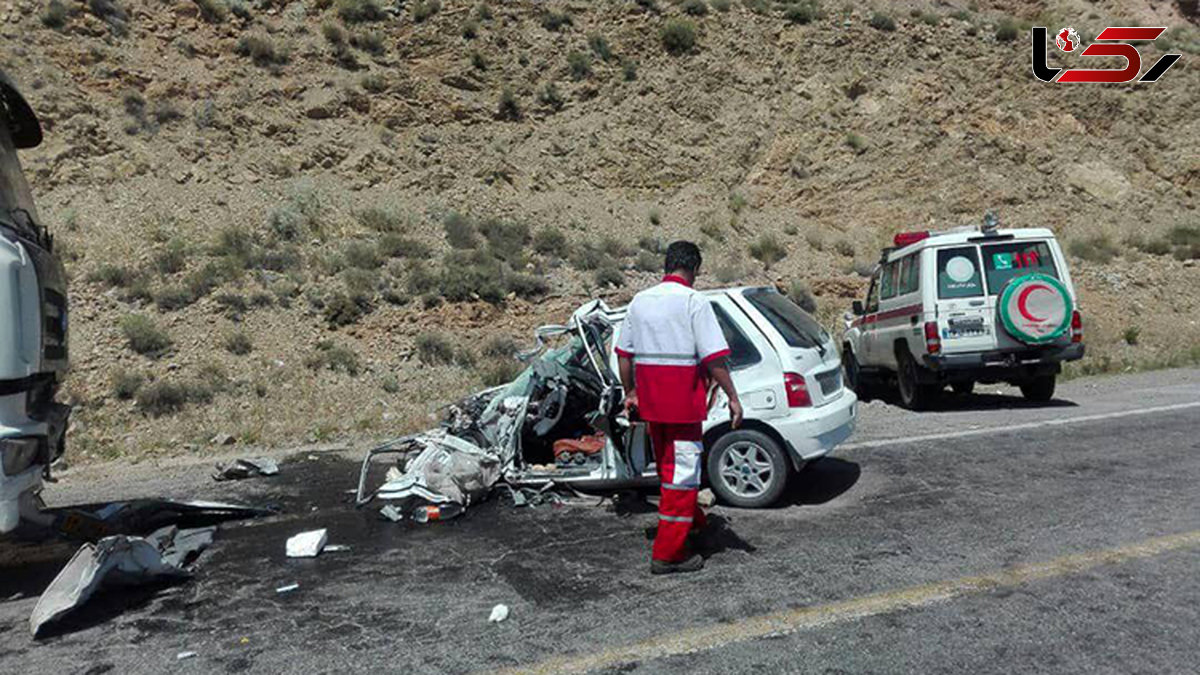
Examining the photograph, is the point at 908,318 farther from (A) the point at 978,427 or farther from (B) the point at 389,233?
(B) the point at 389,233

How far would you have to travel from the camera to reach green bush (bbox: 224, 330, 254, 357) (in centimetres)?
1470

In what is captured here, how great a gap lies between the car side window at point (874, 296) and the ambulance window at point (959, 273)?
6.66 feet

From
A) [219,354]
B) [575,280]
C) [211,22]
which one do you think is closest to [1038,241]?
[575,280]

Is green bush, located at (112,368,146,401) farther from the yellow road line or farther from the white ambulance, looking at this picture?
the yellow road line

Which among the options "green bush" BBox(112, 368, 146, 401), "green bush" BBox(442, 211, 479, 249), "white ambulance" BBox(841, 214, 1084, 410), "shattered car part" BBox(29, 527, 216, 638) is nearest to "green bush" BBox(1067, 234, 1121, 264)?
"white ambulance" BBox(841, 214, 1084, 410)

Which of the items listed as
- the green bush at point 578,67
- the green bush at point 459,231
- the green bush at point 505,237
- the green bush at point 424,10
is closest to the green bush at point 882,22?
the green bush at point 578,67

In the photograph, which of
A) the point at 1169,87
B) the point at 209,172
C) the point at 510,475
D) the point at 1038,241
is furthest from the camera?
the point at 1169,87

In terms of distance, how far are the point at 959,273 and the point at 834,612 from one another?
7744 mm

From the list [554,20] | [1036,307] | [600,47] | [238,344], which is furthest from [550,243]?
[1036,307]

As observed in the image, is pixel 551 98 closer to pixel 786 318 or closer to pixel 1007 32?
pixel 1007 32

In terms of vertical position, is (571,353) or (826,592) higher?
(571,353)

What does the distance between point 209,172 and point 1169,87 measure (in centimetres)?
3020

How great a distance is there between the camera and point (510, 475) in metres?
7.00

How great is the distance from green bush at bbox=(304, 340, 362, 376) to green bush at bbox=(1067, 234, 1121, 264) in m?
19.2
